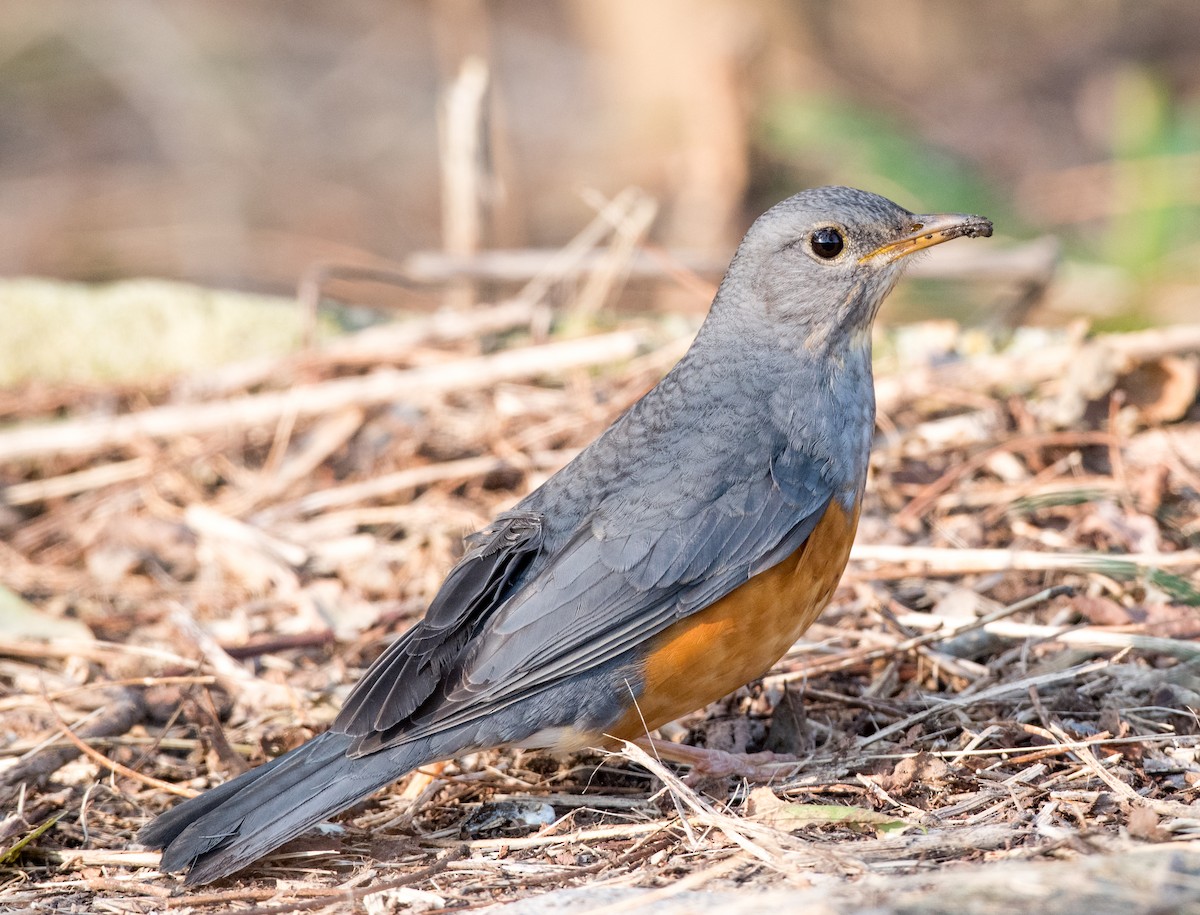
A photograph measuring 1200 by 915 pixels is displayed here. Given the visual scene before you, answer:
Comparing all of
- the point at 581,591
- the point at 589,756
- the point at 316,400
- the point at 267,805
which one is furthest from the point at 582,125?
the point at 267,805

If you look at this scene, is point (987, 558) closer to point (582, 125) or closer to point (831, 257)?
point (831, 257)

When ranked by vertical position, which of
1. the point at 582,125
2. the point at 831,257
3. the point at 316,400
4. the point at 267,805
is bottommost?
the point at 267,805

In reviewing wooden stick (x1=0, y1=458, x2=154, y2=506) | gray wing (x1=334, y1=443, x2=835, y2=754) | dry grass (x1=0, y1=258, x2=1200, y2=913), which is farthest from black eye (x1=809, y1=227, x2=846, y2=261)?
wooden stick (x1=0, y1=458, x2=154, y2=506)

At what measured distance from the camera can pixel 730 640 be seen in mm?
3861

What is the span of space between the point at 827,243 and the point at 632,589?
133 centimetres

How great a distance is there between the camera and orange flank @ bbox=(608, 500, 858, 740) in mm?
3857

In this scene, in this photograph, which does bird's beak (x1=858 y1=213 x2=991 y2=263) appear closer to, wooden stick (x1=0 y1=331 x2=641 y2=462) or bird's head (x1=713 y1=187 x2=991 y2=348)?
bird's head (x1=713 y1=187 x2=991 y2=348)

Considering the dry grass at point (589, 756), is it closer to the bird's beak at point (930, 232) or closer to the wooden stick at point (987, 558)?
the wooden stick at point (987, 558)

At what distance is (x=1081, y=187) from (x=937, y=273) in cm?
Result: 469

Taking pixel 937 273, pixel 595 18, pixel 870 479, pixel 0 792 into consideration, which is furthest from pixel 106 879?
pixel 595 18

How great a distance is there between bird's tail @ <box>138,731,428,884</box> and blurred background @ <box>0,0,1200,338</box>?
5.63m

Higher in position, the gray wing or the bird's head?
the bird's head

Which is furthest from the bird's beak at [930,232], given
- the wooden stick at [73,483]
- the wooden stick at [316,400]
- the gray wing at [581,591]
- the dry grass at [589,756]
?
the wooden stick at [73,483]

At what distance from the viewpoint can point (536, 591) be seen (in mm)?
3912
